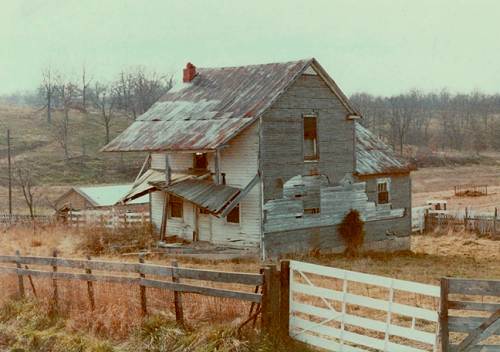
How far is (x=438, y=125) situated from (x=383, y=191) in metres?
135

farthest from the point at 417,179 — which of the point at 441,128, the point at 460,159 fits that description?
the point at 441,128

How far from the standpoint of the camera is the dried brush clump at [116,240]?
2867 cm

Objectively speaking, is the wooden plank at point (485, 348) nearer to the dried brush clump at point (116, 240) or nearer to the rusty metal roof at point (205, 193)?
the rusty metal roof at point (205, 193)

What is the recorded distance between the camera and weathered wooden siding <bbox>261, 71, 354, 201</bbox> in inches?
1074

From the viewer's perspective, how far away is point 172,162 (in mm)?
30328

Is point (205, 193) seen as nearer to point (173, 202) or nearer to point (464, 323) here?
point (173, 202)

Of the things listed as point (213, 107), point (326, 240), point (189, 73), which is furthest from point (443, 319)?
point (189, 73)

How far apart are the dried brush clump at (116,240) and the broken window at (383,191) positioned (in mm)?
10598

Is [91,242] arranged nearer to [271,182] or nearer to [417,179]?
[271,182]

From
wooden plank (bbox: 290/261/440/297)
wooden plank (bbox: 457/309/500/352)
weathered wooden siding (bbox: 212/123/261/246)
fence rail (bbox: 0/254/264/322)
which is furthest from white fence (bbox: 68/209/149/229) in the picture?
wooden plank (bbox: 457/309/500/352)

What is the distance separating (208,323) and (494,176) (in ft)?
257

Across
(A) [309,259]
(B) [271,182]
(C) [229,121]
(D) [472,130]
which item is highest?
(D) [472,130]

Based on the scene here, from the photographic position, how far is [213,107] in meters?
29.4

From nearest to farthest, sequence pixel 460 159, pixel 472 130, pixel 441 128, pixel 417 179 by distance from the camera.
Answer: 1. pixel 417 179
2. pixel 460 159
3. pixel 472 130
4. pixel 441 128
